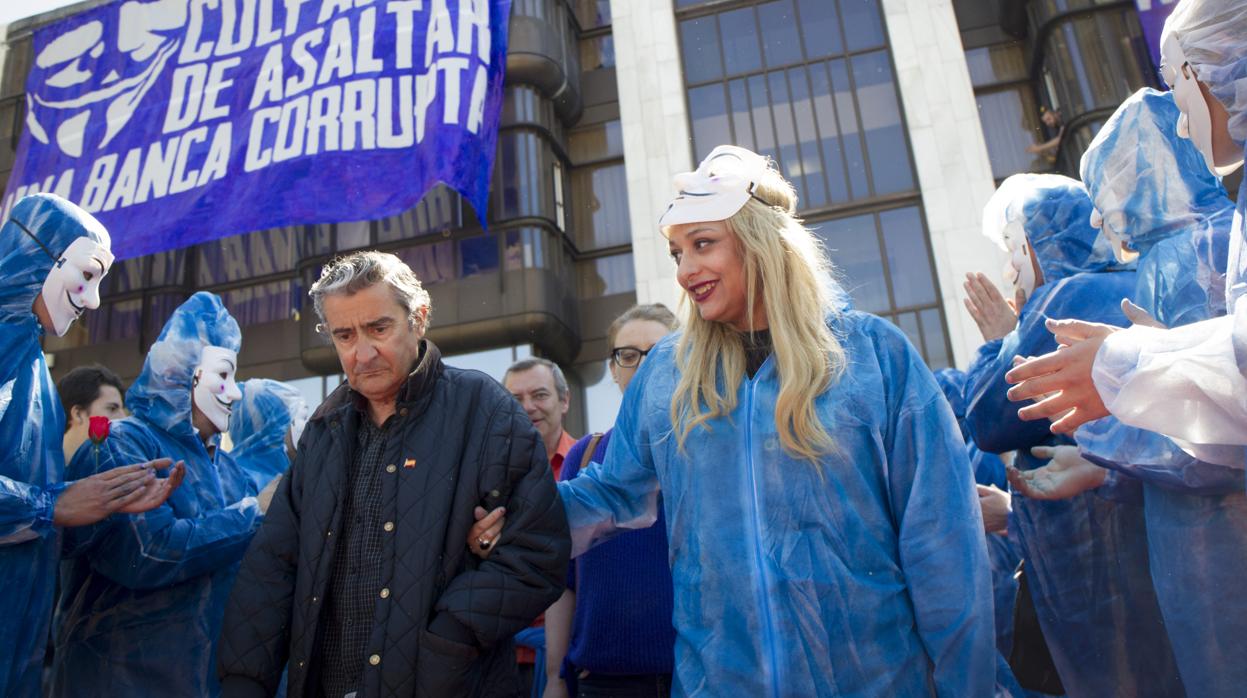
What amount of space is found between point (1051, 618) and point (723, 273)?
187cm

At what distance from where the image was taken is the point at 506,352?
35.4ft

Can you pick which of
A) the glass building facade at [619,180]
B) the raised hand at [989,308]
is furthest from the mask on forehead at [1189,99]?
the glass building facade at [619,180]

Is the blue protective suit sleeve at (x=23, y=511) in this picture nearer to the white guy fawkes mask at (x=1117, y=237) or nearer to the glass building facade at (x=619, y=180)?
the white guy fawkes mask at (x=1117, y=237)

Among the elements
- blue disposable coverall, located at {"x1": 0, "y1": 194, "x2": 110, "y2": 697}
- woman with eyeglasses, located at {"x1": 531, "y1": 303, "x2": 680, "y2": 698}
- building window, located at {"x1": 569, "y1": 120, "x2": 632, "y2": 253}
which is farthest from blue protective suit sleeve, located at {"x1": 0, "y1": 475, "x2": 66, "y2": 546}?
building window, located at {"x1": 569, "y1": 120, "x2": 632, "y2": 253}

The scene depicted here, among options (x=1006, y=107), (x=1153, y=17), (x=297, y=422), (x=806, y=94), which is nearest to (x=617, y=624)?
(x=297, y=422)

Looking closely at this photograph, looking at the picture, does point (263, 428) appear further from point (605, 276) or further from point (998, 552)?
point (605, 276)

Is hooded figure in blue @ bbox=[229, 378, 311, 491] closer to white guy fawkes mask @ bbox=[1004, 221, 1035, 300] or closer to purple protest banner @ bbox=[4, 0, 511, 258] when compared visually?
white guy fawkes mask @ bbox=[1004, 221, 1035, 300]

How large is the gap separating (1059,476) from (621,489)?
1.57m

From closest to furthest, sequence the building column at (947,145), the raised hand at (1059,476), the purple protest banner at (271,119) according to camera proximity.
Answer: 1. the raised hand at (1059,476)
2. the purple protest banner at (271,119)
3. the building column at (947,145)

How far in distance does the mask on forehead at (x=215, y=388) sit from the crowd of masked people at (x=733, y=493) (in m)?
0.16

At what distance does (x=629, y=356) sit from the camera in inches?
122

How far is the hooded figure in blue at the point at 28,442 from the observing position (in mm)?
2299

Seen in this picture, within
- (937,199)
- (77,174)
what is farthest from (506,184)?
(937,199)

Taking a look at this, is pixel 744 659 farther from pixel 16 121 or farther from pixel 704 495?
pixel 16 121
